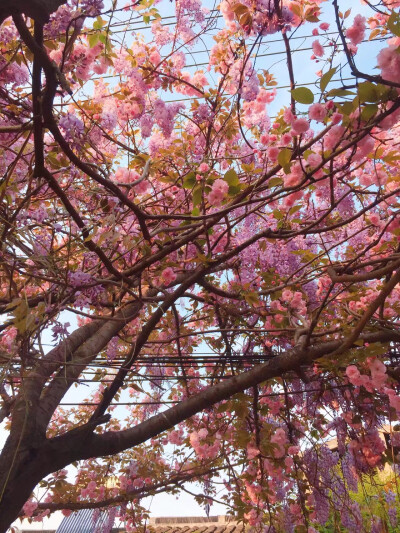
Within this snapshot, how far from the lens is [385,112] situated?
1492 millimetres

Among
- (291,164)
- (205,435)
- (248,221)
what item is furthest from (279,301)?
(291,164)

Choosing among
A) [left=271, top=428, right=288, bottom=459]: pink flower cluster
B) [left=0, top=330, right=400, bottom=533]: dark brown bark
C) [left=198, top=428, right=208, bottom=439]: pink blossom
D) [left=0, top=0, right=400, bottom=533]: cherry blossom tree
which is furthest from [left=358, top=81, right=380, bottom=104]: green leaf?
[left=198, top=428, right=208, bottom=439]: pink blossom

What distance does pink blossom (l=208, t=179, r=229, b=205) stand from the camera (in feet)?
6.55

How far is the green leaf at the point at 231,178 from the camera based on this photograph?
1957mm

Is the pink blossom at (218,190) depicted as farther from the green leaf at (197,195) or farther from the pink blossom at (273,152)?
the pink blossom at (273,152)

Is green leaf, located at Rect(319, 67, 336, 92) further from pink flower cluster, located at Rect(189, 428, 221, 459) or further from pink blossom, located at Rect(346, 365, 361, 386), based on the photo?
pink flower cluster, located at Rect(189, 428, 221, 459)

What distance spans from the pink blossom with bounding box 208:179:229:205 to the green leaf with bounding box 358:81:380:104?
0.70m

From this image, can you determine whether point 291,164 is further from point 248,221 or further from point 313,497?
point 313,497

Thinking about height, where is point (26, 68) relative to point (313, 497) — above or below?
above

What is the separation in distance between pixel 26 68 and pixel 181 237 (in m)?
1.18

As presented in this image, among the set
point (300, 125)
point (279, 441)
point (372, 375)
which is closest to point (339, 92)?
point (300, 125)

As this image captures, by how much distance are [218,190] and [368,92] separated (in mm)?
740

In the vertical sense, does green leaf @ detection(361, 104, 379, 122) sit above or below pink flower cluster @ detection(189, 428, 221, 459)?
above

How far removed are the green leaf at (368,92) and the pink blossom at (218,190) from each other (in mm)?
695
